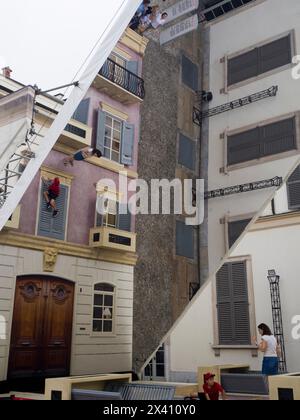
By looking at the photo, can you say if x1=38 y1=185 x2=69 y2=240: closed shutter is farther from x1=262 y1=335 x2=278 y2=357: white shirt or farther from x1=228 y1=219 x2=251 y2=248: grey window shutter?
x1=262 y1=335 x2=278 y2=357: white shirt

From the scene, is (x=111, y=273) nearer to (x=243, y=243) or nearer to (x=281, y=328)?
(x=243, y=243)

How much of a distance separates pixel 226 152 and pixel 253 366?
0.95 m

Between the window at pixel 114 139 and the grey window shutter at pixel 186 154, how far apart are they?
25cm

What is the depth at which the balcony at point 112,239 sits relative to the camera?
167 centimetres

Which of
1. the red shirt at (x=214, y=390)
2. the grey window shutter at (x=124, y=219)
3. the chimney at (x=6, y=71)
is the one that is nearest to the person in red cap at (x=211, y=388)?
the red shirt at (x=214, y=390)

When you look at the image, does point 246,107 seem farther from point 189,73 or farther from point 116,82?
point 116,82

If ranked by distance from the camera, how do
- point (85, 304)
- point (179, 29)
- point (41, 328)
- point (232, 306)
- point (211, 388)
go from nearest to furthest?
point (41, 328) → point (85, 304) → point (211, 388) → point (232, 306) → point (179, 29)

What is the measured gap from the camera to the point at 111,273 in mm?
1715

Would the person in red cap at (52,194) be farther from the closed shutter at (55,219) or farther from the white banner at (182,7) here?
the white banner at (182,7)

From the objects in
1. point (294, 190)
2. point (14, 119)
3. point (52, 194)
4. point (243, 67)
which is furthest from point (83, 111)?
point (294, 190)

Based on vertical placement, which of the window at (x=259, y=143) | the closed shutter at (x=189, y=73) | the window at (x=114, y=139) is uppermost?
the closed shutter at (x=189, y=73)

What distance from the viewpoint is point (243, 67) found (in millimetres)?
2107

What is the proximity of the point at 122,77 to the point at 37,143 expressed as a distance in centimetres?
44

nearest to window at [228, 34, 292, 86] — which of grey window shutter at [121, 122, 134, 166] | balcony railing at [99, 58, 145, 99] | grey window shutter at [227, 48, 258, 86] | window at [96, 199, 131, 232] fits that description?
grey window shutter at [227, 48, 258, 86]
